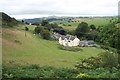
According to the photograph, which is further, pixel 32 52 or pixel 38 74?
pixel 32 52

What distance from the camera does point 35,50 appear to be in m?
38.8

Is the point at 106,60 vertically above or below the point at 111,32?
below

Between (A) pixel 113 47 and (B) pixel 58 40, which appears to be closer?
(A) pixel 113 47

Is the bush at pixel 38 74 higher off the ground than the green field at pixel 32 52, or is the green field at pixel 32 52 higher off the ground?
the bush at pixel 38 74

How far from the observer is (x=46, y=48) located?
136 ft

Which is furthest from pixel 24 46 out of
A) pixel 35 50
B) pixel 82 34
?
pixel 82 34

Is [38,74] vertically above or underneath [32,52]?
above

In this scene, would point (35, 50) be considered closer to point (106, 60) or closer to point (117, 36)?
point (117, 36)

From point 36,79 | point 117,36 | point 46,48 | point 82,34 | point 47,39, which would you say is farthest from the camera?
point 82,34

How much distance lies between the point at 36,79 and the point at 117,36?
16.9 m

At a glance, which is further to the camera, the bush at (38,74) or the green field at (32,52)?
the green field at (32,52)

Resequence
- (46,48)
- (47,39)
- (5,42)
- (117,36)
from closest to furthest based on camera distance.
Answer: (117,36) < (5,42) < (46,48) < (47,39)

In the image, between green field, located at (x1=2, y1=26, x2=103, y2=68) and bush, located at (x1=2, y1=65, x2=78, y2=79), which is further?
green field, located at (x1=2, y1=26, x2=103, y2=68)

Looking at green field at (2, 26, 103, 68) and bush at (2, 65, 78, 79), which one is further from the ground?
bush at (2, 65, 78, 79)
